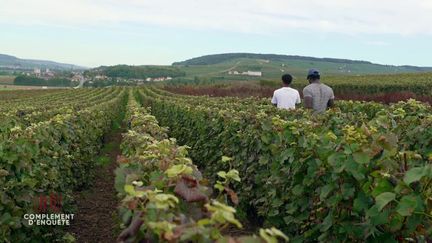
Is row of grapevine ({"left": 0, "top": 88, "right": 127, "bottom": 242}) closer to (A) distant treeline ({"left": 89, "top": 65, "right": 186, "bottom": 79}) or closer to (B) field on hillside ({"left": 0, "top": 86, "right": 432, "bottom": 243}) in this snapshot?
(B) field on hillside ({"left": 0, "top": 86, "right": 432, "bottom": 243})

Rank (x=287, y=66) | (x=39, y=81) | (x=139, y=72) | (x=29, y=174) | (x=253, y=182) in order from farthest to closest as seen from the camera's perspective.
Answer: (x=287, y=66)
(x=139, y=72)
(x=39, y=81)
(x=253, y=182)
(x=29, y=174)

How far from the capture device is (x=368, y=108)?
12055mm

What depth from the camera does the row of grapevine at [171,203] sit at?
84.0 inches

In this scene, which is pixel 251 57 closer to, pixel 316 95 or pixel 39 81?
pixel 39 81

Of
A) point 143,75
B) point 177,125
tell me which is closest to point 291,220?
point 177,125

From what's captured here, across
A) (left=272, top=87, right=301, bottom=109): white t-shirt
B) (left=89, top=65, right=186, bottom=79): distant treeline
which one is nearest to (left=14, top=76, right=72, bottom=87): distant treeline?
(left=89, top=65, right=186, bottom=79): distant treeline

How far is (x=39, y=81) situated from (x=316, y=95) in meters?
135

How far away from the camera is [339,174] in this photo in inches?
165

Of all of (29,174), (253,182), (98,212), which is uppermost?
(29,174)

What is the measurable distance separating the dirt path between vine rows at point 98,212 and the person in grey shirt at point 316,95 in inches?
155

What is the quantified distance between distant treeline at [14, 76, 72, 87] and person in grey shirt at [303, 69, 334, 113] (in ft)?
415

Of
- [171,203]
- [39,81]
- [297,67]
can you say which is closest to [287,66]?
[297,67]

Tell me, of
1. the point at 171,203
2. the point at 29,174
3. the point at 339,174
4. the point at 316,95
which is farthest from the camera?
the point at 316,95

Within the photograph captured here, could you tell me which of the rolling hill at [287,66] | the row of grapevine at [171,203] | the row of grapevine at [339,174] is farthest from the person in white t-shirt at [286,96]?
the rolling hill at [287,66]
